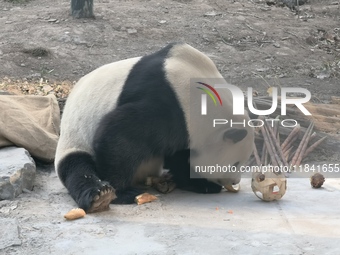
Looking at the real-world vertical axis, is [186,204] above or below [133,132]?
below

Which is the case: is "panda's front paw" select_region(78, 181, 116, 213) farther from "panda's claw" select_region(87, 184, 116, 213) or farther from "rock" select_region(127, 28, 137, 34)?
"rock" select_region(127, 28, 137, 34)

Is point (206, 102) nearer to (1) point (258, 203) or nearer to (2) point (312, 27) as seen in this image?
(1) point (258, 203)

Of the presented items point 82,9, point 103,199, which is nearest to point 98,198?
point 103,199

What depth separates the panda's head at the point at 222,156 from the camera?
4.80 meters

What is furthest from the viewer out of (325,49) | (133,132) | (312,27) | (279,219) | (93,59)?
(312,27)

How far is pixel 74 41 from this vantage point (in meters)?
9.75

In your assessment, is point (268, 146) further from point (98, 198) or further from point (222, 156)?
point (98, 198)

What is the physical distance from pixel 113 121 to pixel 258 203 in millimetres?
1206

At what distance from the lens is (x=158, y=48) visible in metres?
9.84

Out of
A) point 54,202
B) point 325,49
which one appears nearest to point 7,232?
point 54,202

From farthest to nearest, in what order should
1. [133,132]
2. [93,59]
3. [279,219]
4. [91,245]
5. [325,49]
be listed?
[325,49] → [93,59] → [133,132] → [279,219] → [91,245]

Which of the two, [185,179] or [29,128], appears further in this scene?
[29,128]

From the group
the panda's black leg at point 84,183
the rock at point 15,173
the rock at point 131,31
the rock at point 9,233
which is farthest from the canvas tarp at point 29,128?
the rock at point 131,31

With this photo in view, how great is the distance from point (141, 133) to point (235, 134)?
70cm
